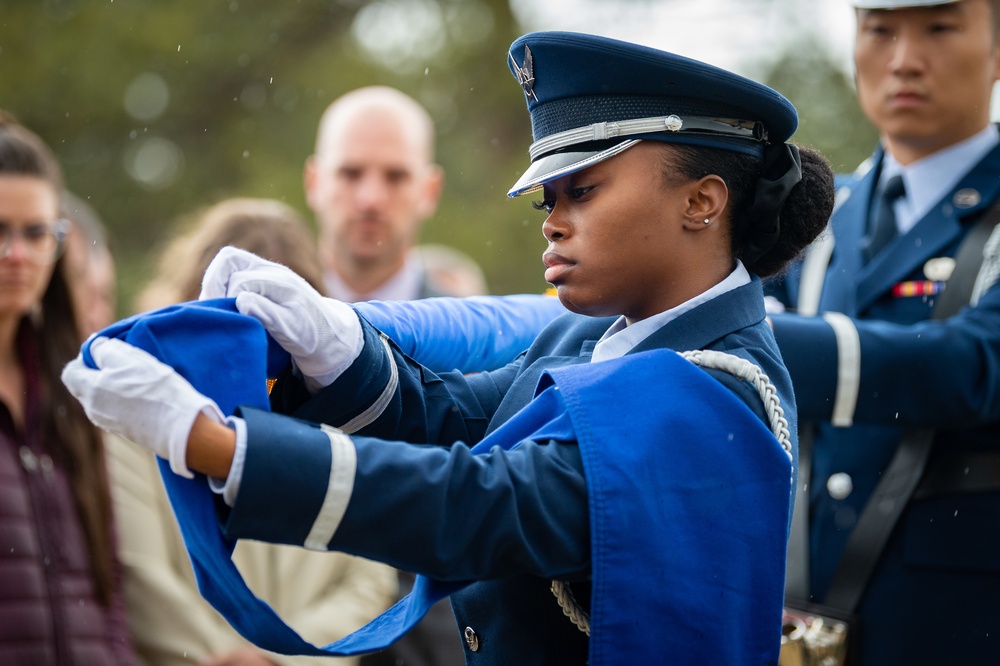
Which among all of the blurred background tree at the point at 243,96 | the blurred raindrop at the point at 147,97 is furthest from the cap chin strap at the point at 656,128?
the blurred raindrop at the point at 147,97

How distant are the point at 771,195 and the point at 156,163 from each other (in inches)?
428

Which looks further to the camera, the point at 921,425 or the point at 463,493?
the point at 921,425

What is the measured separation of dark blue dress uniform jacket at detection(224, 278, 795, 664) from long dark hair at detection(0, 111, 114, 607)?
5.13 ft

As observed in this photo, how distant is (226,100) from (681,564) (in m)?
11.0

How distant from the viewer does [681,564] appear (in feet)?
6.73

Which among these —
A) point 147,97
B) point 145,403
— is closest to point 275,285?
point 145,403

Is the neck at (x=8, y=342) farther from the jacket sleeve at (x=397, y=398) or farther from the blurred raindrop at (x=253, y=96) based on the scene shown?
the blurred raindrop at (x=253, y=96)

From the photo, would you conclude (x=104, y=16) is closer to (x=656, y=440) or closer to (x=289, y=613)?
(x=289, y=613)

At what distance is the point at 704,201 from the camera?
2348 millimetres

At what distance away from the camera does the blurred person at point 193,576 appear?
3789 mm

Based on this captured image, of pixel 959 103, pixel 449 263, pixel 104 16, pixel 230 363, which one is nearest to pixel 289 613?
pixel 230 363

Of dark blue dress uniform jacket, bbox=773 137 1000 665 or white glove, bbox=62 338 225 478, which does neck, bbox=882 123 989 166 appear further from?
white glove, bbox=62 338 225 478

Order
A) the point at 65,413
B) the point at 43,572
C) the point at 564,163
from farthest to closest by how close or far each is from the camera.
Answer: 1. the point at 65,413
2. the point at 43,572
3. the point at 564,163

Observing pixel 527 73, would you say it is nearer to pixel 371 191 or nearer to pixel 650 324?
pixel 650 324
